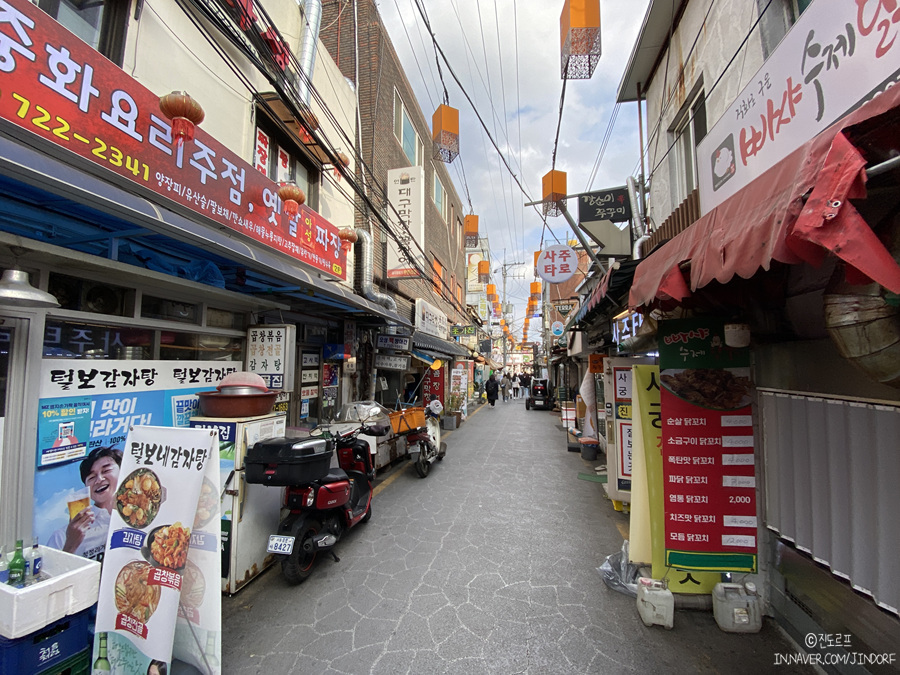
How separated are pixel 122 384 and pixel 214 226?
2.03 m

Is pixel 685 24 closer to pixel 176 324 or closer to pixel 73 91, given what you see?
pixel 73 91

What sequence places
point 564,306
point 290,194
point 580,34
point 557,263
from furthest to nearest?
point 564,306, point 557,263, point 290,194, point 580,34

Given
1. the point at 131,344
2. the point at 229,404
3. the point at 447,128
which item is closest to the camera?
the point at 229,404

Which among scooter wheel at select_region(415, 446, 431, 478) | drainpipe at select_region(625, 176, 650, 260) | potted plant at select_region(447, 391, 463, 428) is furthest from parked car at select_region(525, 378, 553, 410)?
drainpipe at select_region(625, 176, 650, 260)

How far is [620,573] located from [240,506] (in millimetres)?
3772

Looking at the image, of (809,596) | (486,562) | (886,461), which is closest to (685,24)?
(886,461)

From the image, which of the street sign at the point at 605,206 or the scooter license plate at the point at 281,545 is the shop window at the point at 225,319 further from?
the street sign at the point at 605,206

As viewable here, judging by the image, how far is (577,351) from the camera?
11812 mm

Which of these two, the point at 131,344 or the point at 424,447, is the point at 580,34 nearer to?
the point at 131,344

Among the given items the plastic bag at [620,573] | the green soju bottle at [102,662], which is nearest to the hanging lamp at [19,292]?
the green soju bottle at [102,662]

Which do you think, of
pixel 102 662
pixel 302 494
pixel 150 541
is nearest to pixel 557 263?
pixel 302 494

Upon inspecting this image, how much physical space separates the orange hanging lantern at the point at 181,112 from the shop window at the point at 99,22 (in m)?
1.13

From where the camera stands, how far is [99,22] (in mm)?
3883

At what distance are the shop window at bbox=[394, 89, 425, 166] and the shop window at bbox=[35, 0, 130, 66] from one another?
918 centimetres
